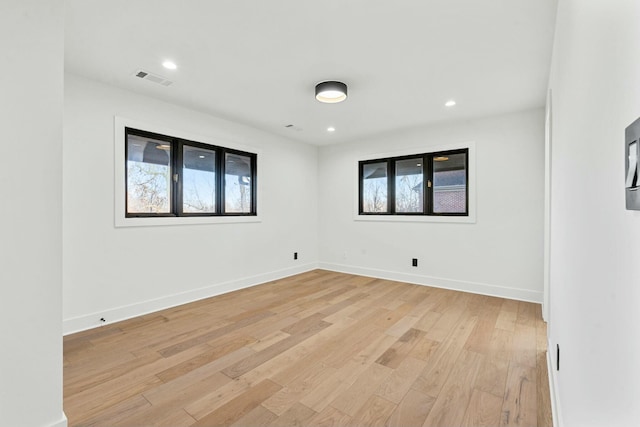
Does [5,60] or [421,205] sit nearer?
[5,60]

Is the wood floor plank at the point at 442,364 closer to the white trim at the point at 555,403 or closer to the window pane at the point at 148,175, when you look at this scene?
the white trim at the point at 555,403

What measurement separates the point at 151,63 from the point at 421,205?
12.6ft

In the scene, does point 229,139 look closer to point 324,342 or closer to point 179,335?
point 179,335

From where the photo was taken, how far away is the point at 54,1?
1.44m

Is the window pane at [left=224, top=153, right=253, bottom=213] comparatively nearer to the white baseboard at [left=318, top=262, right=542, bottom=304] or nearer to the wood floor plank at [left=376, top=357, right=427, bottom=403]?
the white baseboard at [left=318, top=262, right=542, bottom=304]

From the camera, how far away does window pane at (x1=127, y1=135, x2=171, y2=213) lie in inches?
129

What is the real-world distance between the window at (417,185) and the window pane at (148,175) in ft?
10.1

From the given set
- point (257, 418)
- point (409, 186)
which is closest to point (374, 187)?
point (409, 186)

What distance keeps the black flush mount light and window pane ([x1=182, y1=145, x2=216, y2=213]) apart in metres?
1.85

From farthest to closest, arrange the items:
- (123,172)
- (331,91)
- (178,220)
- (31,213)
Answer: (178,220) → (123,172) → (331,91) → (31,213)

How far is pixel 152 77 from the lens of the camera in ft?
9.39

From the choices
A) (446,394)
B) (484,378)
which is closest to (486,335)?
(484,378)

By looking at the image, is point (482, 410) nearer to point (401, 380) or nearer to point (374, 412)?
point (401, 380)

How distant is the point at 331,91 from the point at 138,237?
2.59 meters
